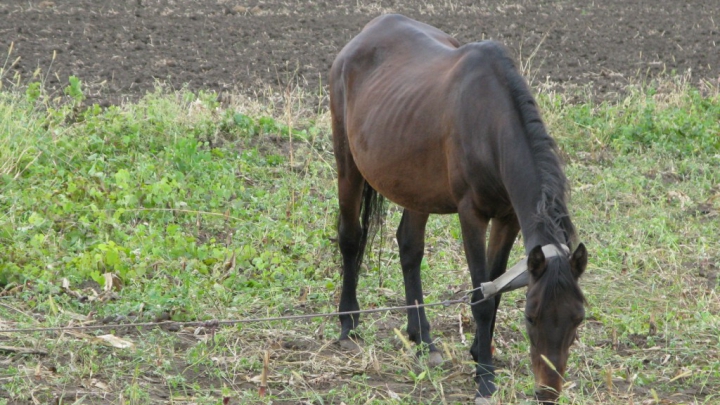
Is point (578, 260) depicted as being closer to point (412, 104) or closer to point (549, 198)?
point (549, 198)

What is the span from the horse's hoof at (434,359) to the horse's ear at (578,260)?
64.3 inches

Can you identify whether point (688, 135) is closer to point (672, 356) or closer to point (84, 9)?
point (672, 356)

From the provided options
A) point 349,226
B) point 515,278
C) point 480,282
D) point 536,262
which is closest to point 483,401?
point 480,282

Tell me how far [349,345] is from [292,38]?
1024 cm

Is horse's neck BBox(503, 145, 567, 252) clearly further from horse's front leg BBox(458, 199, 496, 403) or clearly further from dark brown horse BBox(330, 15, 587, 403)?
horse's front leg BBox(458, 199, 496, 403)

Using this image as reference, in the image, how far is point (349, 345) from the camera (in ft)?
18.0

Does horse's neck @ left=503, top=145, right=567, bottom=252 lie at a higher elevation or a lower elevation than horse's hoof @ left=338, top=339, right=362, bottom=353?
higher

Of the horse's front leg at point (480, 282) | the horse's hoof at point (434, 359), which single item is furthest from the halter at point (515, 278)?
the horse's hoof at point (434, 359)

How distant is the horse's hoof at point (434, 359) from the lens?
527cm

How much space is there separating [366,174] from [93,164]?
10.5 ft

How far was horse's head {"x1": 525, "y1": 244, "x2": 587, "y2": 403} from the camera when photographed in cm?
377

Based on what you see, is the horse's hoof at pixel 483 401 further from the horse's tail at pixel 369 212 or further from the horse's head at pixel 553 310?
the horse's tail at pixel 369 212

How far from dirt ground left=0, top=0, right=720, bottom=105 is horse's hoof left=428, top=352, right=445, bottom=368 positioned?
580cm

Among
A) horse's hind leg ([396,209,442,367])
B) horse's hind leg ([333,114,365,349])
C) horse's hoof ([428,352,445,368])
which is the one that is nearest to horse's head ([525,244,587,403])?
horse's hoof ([428,352,445,368])
